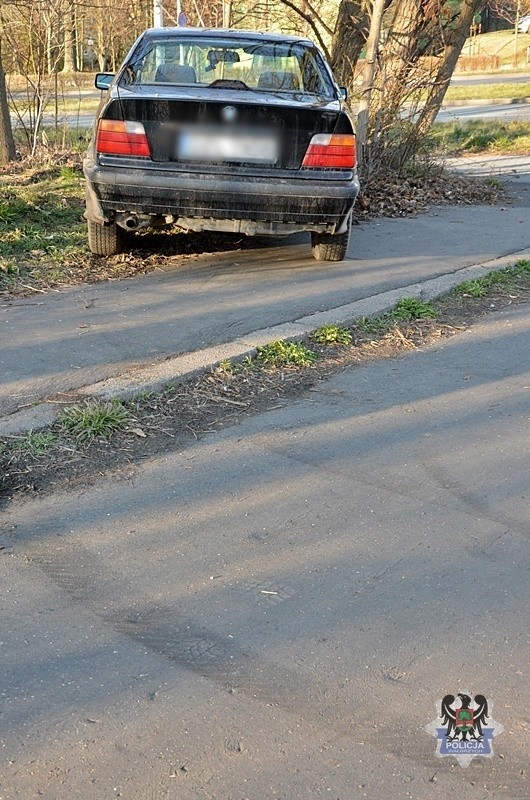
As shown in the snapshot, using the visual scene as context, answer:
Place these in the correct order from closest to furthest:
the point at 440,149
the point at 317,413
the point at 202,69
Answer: the point at 317,413
the point at 202,69
the point at 440,149

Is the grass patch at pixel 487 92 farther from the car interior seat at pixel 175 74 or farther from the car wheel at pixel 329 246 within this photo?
the car interior seat at pixel 175 74

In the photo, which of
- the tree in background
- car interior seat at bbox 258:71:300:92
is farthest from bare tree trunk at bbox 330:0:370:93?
car interior seat at bbox 258:71:300:92

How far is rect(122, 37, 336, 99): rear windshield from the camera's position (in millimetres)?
6664

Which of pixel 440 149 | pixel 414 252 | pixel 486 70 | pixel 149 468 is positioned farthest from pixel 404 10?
pixel 486 70

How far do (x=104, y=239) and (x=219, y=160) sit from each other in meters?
1.32

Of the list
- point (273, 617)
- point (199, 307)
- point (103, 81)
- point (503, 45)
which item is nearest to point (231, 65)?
point (103, 81)

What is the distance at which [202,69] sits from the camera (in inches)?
271

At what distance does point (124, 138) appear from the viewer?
6008 millimetres

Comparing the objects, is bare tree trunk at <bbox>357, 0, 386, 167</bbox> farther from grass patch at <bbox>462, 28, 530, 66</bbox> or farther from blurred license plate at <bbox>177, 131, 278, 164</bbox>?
grass patch at <bbox>462, 28, 530, 66</bbox>

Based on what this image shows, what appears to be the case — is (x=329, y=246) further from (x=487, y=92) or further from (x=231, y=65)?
(x=487, y=92)

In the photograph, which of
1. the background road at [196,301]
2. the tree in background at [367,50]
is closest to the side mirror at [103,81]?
the background road at [196,301]

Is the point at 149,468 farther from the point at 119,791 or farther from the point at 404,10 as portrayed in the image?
the point at 404,10

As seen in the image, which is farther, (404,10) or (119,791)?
(404,10)

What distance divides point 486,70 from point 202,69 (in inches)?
1797
